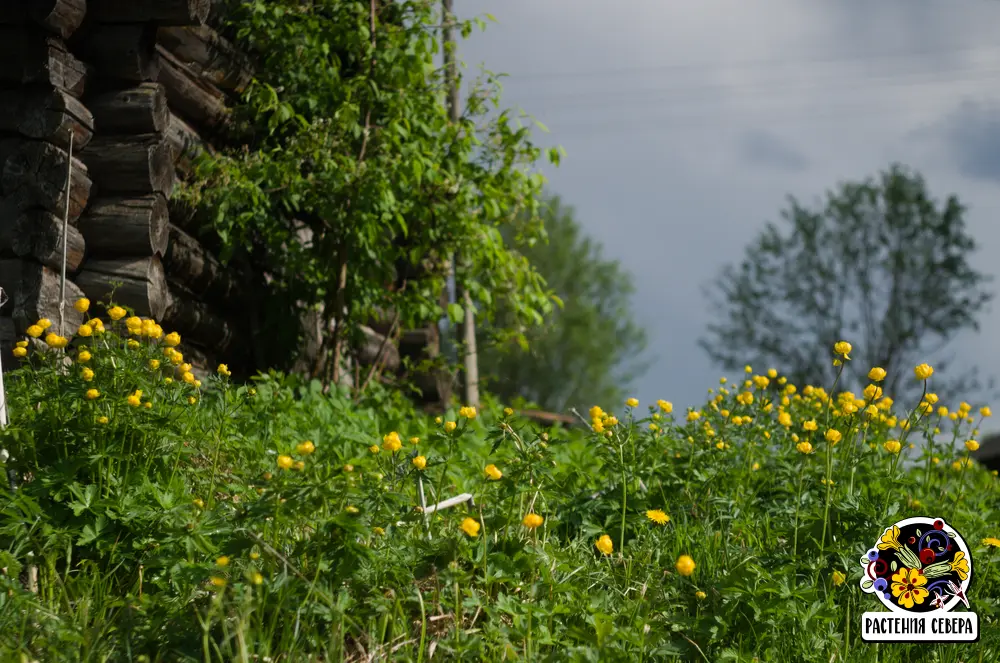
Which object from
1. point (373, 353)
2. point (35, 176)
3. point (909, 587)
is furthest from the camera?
point (373, 353)

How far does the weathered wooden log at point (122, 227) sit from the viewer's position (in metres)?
5.12

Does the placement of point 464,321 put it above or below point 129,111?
below

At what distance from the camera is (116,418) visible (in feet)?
10.1

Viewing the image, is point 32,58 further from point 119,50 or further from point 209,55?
point 209,55

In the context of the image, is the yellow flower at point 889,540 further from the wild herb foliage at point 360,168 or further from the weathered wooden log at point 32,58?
the weathered wooden log at point 32,58

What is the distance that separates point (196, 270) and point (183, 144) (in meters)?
0.73

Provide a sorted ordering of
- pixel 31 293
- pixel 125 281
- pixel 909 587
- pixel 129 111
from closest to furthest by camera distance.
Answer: pixel 909 587 < pixel 31 293 < pixel 125 281 < pixel 129 111

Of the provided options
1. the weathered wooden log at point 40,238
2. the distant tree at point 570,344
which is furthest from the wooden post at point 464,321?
the distant tree at point 570,344

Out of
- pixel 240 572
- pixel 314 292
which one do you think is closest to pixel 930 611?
pixel 240 572

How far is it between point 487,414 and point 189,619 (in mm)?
5393

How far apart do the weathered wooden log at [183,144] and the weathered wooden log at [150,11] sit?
2.08ft

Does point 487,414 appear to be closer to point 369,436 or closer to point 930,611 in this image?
point 369,436

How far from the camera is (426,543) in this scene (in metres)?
2.49

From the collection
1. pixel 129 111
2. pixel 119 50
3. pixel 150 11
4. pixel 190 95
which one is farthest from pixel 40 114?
pixel 190 95
